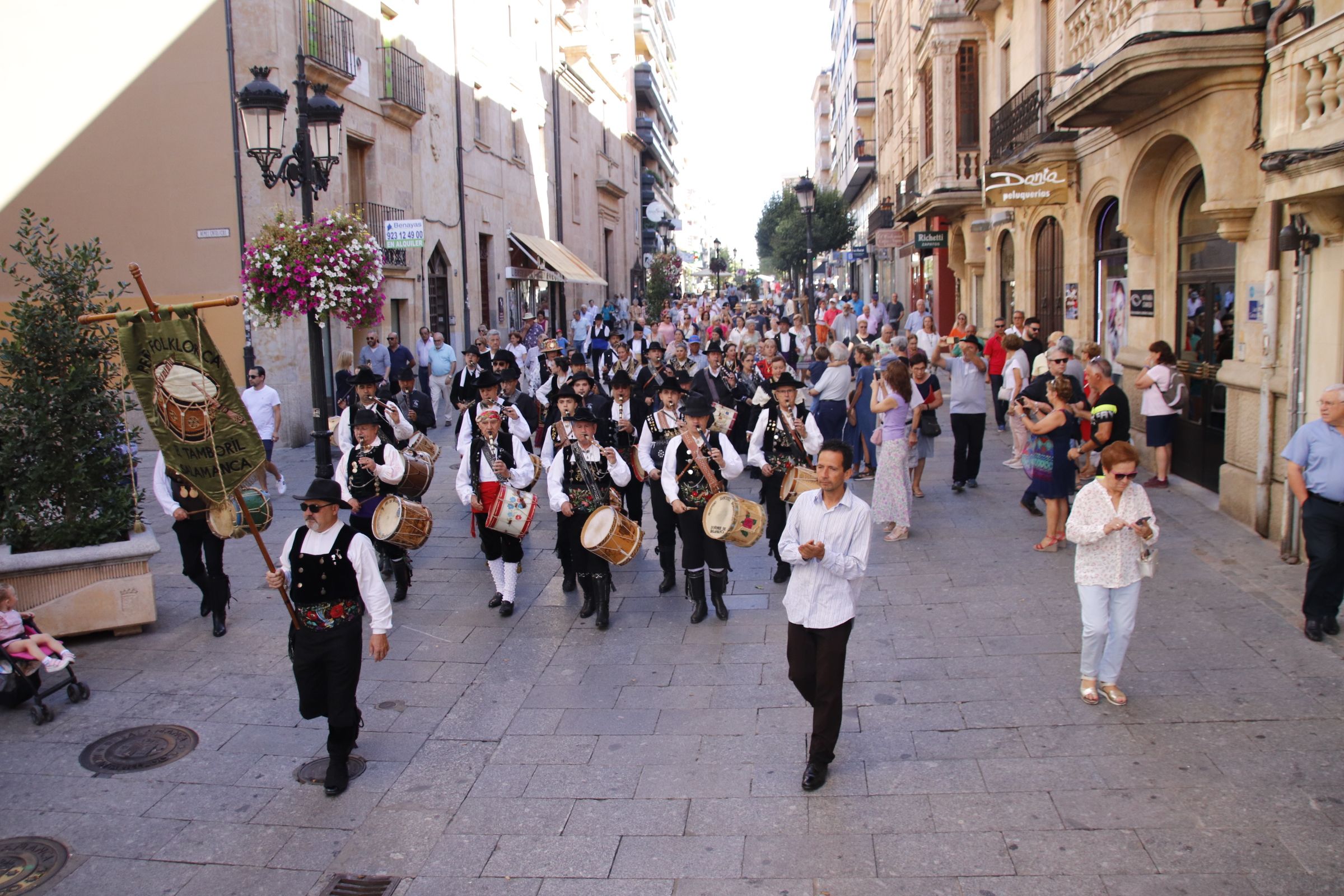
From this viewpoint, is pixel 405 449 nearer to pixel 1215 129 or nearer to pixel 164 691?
pixel 164 691

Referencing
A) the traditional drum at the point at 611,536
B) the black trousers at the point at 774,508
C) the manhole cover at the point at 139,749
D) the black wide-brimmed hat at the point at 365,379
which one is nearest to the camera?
the manhole cover at the point at 139,749

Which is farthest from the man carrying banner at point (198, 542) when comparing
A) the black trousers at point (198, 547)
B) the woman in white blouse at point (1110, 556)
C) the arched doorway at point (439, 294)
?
the arched doorway at point (439, 294)

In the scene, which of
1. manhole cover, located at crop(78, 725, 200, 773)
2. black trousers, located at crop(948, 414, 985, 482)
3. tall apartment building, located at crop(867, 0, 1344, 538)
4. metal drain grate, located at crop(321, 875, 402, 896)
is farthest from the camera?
black trousers, located at crop(948, 414, 985, 482)

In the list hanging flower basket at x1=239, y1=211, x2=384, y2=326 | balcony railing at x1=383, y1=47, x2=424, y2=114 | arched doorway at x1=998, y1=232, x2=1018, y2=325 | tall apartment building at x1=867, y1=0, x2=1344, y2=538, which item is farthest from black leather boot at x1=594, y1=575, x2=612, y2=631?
arched doorway at x1=998, y1=232, x2=1018, y2=325

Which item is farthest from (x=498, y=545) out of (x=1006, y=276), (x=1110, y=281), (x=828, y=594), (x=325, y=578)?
(x=1006, y=276)

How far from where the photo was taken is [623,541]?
8148 millimetres

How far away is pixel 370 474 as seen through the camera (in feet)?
30.0

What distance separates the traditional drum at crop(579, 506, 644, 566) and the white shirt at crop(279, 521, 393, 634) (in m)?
2.42

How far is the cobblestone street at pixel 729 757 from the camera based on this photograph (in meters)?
4.80

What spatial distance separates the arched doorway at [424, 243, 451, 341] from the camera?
24.5 m

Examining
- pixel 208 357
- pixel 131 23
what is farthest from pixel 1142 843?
pixel 131 23

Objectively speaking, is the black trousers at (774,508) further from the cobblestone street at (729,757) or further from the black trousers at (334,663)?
the black trousers at (334,663)

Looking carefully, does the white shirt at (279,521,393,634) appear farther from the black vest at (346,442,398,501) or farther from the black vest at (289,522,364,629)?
the black vest at (346,442,398,501)

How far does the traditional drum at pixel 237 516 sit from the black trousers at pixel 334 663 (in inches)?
98.0
